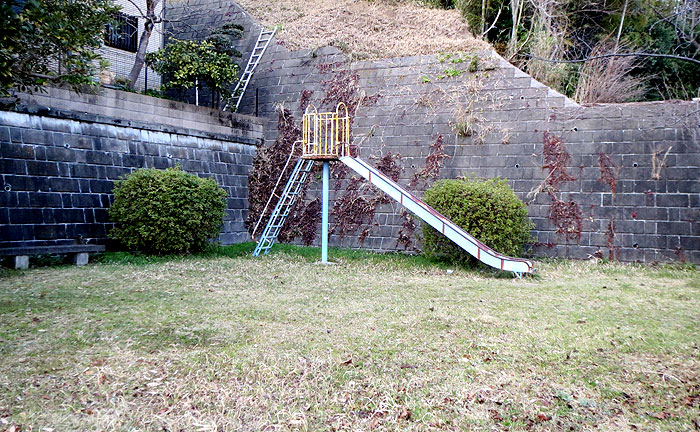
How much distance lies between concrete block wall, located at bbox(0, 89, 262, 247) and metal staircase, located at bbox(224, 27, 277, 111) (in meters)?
1.75

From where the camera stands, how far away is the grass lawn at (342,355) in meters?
3.40

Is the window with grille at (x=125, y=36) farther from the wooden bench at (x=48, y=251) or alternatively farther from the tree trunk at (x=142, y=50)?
the wooden bench at (x=48, y=251)

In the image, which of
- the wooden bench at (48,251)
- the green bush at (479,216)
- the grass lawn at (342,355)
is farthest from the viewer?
the green bush at (479,216)

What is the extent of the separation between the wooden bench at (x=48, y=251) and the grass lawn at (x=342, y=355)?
639 mm

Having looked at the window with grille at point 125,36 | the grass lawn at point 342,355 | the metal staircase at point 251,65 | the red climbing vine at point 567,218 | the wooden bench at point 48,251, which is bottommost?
the grass lawn at point 342,355

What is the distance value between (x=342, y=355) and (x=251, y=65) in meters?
11.2

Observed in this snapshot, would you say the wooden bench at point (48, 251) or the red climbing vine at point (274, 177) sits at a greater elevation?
the red climbing vine at point (274, 177)

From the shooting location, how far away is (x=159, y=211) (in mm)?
9312

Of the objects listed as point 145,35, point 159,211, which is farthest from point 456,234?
point 145,35

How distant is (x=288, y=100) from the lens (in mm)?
13141

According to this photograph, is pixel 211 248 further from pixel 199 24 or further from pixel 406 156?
pixel 199 24

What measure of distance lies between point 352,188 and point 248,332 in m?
7.27

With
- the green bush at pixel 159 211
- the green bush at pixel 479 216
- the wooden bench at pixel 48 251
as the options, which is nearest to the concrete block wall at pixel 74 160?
the wooden bench at pixel 48 251

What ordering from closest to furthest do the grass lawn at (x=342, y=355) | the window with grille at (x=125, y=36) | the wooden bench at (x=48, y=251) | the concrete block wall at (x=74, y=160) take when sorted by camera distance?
1. the grass lawn at (x=342, y=355)
2. the wooden bench at (x=48, y=251)
3. the concrete block wall at (x=74, y=160)
4. the window with grille at (x=125, y=36)
